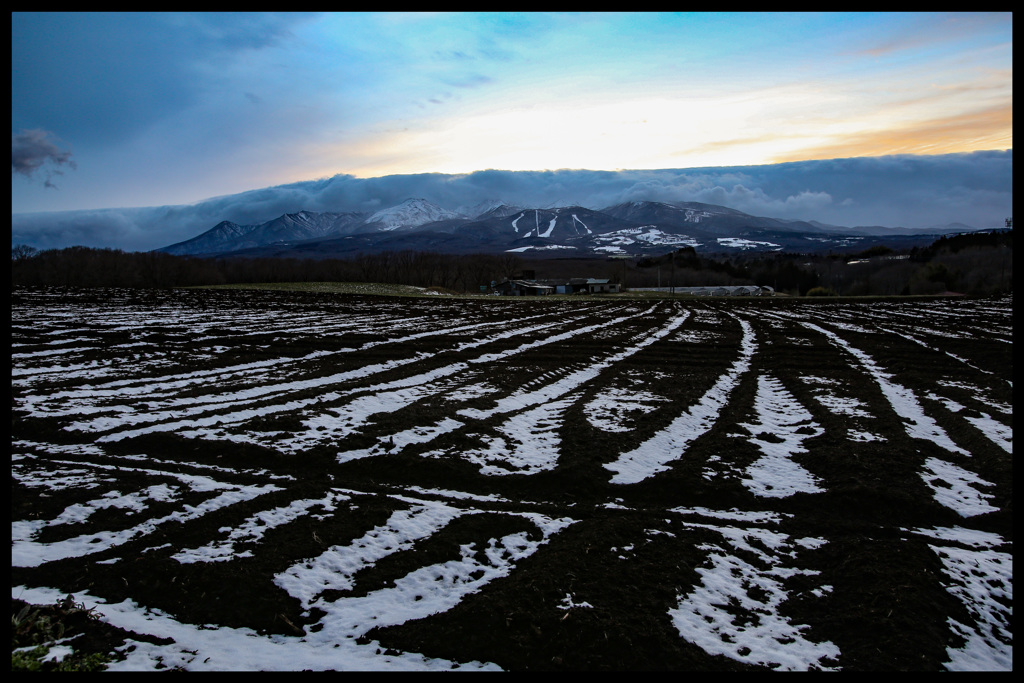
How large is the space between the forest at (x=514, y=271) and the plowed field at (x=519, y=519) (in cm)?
6151

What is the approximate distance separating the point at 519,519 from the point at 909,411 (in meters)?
10.4

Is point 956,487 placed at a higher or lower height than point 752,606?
lower

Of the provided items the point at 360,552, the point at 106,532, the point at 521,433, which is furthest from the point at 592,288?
the point at 106,532

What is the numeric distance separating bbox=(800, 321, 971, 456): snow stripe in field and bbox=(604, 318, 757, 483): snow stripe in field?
3.61 m

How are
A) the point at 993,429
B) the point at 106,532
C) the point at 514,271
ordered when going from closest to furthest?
the point at 106,532
the point at 993,429
the point at 514,271

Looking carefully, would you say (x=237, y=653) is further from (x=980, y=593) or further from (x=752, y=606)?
(x=980, y=593)

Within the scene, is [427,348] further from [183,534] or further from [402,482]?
[183,534]

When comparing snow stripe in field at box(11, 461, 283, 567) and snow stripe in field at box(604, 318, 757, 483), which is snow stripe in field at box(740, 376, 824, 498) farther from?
snow stripe in field at box(11, 461, 283, 567)

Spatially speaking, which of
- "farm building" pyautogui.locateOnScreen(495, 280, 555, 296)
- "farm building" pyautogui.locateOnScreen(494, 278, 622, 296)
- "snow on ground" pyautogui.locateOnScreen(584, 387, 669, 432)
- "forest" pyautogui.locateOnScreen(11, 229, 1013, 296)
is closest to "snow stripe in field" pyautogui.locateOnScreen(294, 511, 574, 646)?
"snow on ground" pyautogui.locateOnScreen(584, 387, 669, 432)

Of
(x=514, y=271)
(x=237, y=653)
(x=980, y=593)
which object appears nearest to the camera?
(x=237, y=653)

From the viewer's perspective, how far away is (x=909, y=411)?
40.6 ft

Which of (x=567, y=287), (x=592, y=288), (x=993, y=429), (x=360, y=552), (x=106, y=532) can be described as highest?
(x=567, y=287)

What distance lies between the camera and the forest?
259 feet

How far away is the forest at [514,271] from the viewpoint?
78.9 metres
